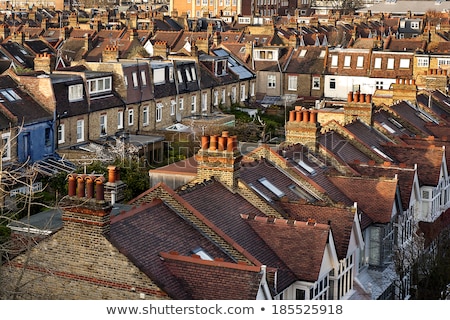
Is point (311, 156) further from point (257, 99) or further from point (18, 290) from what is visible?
point (257, 99)

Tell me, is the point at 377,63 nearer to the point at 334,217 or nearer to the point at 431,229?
the point at 431,229

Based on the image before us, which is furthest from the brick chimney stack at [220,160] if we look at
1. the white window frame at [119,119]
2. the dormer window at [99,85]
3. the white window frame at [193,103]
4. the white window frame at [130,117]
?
the white window frame at [193,103]

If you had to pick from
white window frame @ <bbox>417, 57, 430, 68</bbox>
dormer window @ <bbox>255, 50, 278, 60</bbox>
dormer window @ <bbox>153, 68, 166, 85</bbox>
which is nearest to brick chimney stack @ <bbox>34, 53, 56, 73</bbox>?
dormer window @ <bbox>153, 68, 166, 85</bbox>

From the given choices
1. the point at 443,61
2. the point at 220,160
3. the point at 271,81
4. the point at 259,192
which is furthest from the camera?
the point at 271,81

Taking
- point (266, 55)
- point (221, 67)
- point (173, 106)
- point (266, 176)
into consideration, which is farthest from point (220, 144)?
point (266, 55)

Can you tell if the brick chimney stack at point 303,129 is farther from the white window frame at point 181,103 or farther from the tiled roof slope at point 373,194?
the white window frame at point 181,103

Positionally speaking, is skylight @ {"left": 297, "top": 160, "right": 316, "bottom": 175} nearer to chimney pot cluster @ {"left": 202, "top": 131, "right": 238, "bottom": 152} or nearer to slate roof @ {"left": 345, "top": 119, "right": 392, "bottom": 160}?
chimney pot cluster @ {"left": 202, "top": 131, "right": 238, "bottom": 152}
